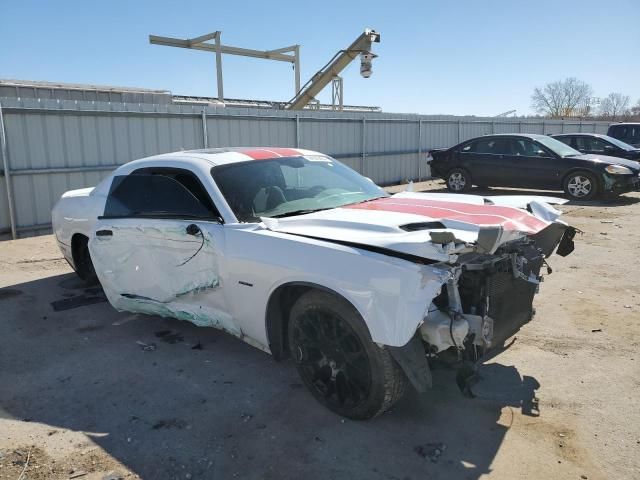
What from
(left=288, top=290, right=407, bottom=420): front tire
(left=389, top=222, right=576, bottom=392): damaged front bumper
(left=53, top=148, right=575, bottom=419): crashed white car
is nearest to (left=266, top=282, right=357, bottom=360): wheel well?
(left=53, top=148, right=575, bottom=419): crashed white car

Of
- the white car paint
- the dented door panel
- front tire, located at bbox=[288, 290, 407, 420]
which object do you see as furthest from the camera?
the dented door panel

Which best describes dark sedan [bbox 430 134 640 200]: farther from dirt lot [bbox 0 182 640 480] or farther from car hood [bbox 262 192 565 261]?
car hood [bbox 262 192 565 261]

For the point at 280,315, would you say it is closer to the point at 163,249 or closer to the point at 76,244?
the point at 163,249

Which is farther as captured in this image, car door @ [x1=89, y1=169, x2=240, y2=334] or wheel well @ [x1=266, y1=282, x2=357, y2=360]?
car door @ [x1=89, y1=169, x2=240, y2=334]

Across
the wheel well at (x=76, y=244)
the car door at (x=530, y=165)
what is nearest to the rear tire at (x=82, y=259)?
the wheel well at (x=76, y=244)

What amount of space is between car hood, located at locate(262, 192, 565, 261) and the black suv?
1753cm

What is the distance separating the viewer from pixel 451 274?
2686mm

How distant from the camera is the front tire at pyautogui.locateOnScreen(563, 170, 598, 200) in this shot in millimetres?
11734

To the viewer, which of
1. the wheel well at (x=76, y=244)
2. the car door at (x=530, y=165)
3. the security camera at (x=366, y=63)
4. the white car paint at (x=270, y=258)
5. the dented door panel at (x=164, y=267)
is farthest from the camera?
the security camera at (x=366, y=63)

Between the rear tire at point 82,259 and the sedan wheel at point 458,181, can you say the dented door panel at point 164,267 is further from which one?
the sedan wheel at point 458,181

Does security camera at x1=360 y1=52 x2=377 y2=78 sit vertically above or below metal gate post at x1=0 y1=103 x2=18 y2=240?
above

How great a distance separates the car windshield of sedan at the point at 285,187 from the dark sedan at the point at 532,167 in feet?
29.7

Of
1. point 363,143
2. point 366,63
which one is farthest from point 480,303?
point 366,63

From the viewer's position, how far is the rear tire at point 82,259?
568 centimetres
